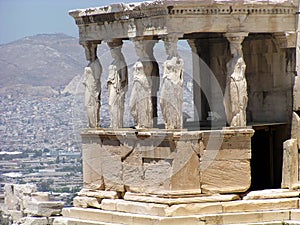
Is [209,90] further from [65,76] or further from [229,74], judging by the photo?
[65,76]

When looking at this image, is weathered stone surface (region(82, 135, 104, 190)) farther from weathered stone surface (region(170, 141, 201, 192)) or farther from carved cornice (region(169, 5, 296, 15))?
carved cornice (region(169, 5, 296, 15))

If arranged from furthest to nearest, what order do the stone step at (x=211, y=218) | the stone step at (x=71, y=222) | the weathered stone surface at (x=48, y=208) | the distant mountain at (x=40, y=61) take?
the distant mountain at (x=40, y=61) < the weathered stone surface at (x=48, y=208) < the stone step at (x=71, y=222) < the stone step at (x=211, y=218)

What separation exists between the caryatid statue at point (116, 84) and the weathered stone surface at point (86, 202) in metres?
1.42

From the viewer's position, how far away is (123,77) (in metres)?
27.3

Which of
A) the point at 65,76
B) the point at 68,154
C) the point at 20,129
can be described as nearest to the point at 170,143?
the point at 68,154

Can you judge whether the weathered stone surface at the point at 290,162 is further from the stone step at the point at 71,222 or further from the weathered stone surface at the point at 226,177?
the stone step at the point at 71,222

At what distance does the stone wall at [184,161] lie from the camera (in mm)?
25984

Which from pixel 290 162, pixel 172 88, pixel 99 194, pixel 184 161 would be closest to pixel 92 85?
pixel 99 194

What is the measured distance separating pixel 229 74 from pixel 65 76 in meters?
43.6

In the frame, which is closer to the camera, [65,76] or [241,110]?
[241,110]

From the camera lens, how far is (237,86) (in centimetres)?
2628

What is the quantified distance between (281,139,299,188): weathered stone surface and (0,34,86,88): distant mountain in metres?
38.0

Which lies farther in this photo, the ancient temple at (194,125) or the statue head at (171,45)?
the ancient temple at (194,125)

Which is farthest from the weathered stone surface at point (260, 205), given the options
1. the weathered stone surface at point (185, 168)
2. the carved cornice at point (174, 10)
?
the carved cornice at point (174, 10)
